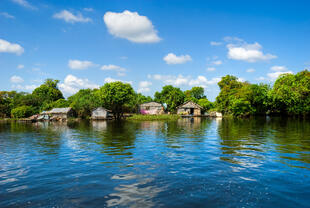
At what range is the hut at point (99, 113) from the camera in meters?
61.8

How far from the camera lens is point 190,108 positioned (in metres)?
74.8

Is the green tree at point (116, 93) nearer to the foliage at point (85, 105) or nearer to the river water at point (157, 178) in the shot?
the foliage at point (85, 105)

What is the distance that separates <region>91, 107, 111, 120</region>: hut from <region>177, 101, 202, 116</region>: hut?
26.7m

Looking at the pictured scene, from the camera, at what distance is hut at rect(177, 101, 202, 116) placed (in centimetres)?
7438

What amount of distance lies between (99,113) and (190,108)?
32032 millimetres

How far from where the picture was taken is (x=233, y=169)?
1014 cm

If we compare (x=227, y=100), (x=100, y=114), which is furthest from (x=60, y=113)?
(x=227, y=100)

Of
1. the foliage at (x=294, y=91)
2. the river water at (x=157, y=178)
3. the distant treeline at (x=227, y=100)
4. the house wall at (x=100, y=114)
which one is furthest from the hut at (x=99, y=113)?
the river water at (x=157, y=178)

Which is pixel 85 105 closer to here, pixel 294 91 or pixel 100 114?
pixel 100 114

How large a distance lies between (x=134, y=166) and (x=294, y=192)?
7.00 meters

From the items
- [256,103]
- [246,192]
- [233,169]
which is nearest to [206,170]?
[233,169]

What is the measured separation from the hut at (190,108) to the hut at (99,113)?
87.5ft

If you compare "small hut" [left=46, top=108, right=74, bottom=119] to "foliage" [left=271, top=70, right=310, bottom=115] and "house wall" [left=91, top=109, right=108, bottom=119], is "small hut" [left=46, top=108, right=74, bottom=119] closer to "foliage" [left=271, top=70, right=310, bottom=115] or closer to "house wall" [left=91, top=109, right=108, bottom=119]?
"house wall" [left=91, top=109, right=108, bottom=119]

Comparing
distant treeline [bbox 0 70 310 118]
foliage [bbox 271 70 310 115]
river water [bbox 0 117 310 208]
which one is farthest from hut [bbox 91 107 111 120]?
river water [bbox 0 117 310 208]
